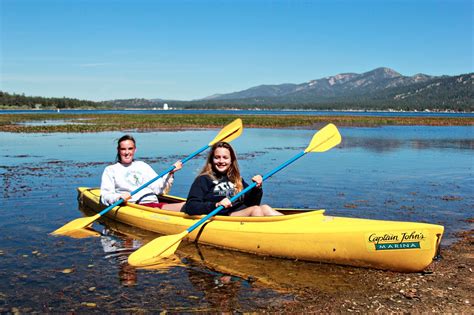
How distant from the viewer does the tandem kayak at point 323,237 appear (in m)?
5.33

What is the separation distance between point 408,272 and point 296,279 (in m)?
1.31

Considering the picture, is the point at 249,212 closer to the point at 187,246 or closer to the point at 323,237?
the point at 187,246

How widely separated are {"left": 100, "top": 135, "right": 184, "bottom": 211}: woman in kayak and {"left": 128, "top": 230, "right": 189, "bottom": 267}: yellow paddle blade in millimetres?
1413

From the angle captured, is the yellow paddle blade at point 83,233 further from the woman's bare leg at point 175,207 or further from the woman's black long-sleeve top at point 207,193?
the woman's black long-sleeve top at point 207,193

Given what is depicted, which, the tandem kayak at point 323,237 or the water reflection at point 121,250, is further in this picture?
the water reflection at point 121,250

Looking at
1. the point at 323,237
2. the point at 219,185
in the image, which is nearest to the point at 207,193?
the point at 219,185

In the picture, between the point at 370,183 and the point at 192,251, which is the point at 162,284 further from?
the point at 370,183

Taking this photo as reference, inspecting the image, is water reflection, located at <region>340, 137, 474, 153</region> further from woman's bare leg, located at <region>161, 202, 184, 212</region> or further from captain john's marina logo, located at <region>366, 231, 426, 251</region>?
captain john's marina logo, located at <region>366, 231, 426, 251</region>

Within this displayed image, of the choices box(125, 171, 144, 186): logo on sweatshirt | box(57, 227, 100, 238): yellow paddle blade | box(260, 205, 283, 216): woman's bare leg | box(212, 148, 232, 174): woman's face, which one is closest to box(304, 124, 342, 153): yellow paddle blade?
box(260, 205, 283, 216): woman's bare leg

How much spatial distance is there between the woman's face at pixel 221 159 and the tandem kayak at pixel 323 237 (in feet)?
2.27

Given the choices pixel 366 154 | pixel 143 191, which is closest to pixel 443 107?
pixel 366 154

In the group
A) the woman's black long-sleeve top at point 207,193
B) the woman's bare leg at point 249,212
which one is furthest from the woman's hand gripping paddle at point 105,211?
the woman's bare leg at point 249,212

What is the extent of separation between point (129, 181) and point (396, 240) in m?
4.61

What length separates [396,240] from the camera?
17.6 ft
